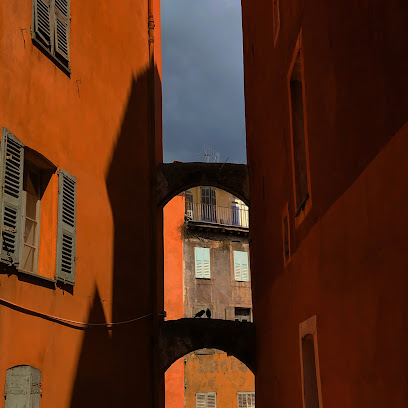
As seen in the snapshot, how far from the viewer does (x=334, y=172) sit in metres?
6.39

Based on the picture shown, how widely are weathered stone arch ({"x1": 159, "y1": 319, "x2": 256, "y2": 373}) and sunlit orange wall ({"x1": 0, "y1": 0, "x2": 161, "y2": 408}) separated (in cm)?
53

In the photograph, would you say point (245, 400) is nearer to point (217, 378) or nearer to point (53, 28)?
point (217, 378)

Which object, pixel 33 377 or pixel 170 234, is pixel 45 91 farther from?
pixel 170 234

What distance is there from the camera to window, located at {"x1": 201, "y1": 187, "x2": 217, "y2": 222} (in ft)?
104

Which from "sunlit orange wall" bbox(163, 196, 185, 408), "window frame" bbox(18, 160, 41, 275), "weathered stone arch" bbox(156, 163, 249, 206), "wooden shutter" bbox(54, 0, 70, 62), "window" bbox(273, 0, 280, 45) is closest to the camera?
"window frame" bbox(18, 160, 41, 275)

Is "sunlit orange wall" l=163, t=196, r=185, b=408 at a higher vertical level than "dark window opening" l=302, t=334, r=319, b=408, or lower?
higher

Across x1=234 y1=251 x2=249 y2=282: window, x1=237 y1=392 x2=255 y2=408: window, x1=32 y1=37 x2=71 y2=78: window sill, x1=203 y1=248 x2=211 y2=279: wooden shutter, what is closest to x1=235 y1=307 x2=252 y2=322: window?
x1=234 y1=251 x2=249 y2=282: window

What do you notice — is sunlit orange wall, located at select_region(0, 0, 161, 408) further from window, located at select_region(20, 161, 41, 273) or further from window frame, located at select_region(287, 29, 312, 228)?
window frame, located at select_region(287, 29, 312, 228)

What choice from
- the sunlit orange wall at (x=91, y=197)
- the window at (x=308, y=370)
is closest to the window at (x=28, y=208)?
the sunlit orange wall at (x=91, y=197)

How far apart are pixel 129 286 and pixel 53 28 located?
15.1 ft

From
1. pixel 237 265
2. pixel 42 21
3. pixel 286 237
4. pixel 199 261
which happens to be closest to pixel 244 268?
pixel 237 265

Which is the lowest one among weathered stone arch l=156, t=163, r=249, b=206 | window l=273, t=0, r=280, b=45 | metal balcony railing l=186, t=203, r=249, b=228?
weathered stone arch l=156, t=163, r=249, b=206

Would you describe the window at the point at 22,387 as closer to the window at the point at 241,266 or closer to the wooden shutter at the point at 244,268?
the window at the point at 241,266

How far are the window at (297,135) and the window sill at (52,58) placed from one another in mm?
3069
